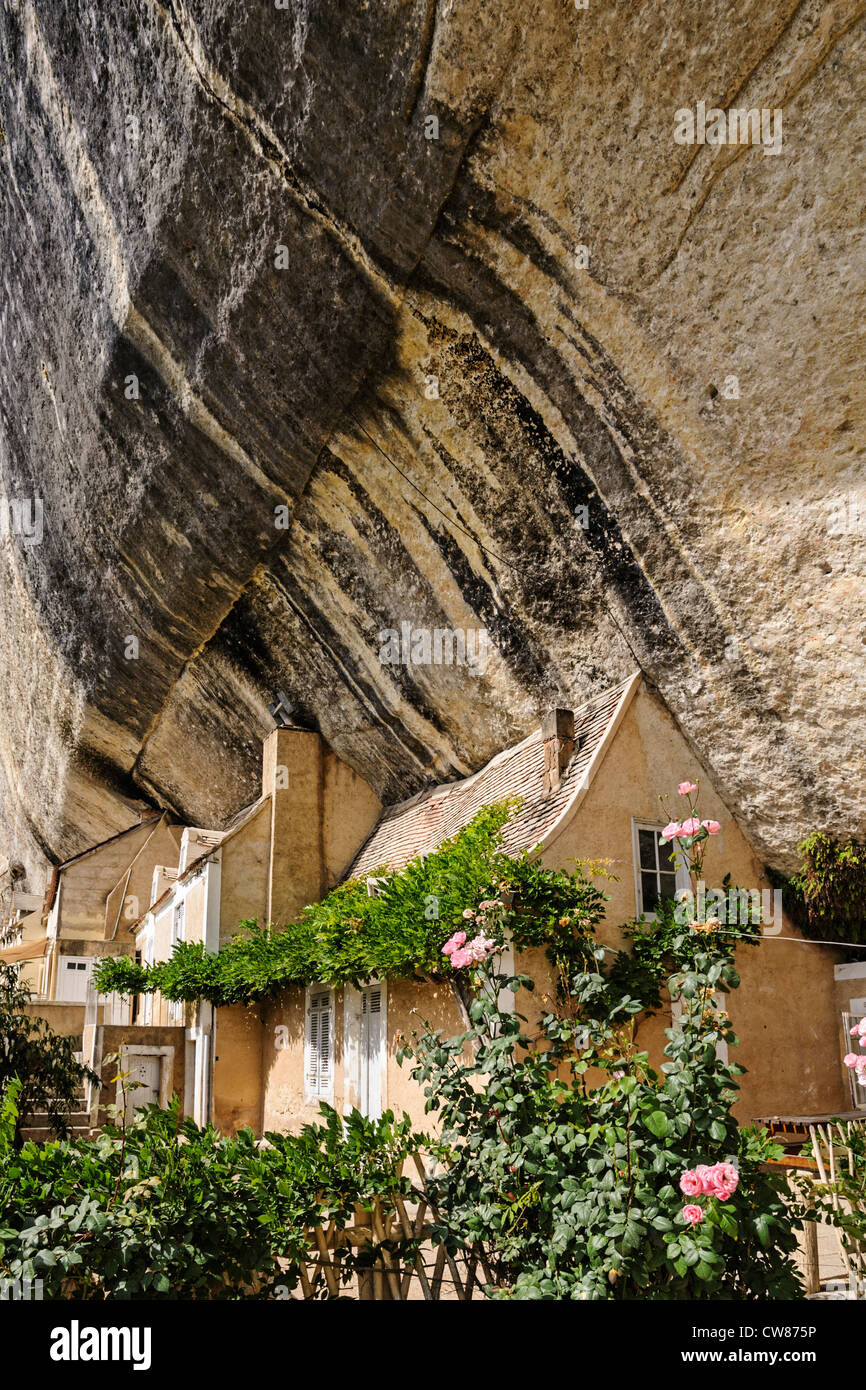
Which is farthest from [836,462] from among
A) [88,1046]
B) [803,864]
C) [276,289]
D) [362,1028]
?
[88,1046]

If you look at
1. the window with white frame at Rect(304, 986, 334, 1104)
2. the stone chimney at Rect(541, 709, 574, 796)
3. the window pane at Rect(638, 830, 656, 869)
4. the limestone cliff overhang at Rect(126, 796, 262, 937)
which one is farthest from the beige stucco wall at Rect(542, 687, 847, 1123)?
the limestone cliff overhang at Rect(126, 796, 262, 937)

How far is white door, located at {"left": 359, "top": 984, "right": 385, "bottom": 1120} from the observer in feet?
38.8

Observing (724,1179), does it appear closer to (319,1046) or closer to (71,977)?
(319,1046)

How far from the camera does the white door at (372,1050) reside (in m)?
11.8

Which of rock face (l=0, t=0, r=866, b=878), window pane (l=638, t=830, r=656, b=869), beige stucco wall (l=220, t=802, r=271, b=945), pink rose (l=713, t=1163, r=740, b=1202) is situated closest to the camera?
pink rose (l=713, t=1163, r=740, b=1202)

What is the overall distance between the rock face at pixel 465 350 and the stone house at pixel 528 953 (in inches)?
20.4

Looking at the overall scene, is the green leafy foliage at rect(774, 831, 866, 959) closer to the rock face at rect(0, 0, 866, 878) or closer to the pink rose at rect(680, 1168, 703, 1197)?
the rock face at rect(0, 0, 866, 878)

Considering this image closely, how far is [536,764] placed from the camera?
12.2 m

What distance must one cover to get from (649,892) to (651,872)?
0.69 ft

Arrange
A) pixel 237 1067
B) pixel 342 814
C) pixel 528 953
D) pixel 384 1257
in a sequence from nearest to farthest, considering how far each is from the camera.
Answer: pixel 384 1257
pixel 528 953
pixel 237 1067
pixel 342 814

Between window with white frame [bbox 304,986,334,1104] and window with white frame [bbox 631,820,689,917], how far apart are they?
4.39 m

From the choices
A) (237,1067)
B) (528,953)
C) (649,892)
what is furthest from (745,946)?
(237,1067)

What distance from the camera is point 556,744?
11.5m
